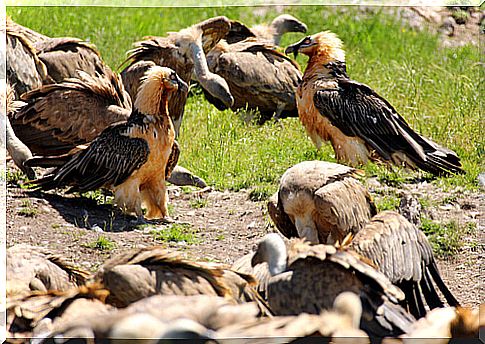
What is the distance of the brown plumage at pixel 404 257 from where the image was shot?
3.95 metres

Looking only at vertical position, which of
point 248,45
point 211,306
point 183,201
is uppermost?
Result: point 211,306

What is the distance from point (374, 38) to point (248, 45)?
95.5 inches

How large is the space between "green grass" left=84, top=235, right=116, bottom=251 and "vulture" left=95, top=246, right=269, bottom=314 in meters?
1.91

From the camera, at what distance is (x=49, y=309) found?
313cm

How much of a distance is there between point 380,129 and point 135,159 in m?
1.84

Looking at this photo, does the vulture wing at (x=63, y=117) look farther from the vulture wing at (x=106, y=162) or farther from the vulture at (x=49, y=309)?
the vulture at (x=49, y=309)

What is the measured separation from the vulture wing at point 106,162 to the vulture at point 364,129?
58.4 inches

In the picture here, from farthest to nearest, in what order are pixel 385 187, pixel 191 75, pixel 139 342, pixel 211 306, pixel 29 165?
pixel 191 75, pixel 385 187, pixel 29 165, pixel 211 306, pixel 139 342

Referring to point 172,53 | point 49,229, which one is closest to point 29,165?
point 49,229

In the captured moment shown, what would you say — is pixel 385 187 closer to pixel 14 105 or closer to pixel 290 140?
pixel 290 140

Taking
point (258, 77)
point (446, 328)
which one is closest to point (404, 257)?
point (446, 328)

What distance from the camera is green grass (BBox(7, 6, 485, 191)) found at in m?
6.85

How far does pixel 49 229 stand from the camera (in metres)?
5.46

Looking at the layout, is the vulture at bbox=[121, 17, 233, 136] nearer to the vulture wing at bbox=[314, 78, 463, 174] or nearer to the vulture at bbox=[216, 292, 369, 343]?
the vulture wing at bbox=[314, 78, 463, 174]
